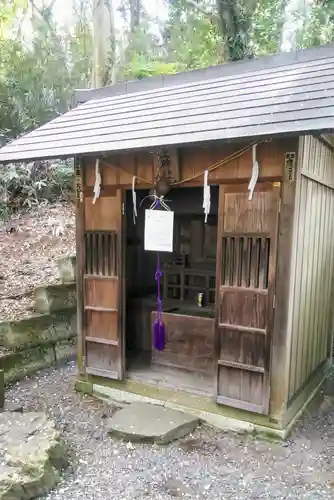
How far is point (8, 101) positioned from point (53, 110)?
1.31m

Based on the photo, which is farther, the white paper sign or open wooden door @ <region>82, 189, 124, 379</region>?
open wooden door @ <region>82, 189, 124, 379</region>

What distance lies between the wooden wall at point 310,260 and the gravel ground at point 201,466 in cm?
57

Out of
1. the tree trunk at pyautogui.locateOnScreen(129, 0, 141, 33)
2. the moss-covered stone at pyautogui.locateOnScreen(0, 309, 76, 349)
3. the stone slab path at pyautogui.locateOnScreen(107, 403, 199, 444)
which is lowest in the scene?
the stone slab path at pyautogui.locateOnScreen(107, 403, 199, 444)

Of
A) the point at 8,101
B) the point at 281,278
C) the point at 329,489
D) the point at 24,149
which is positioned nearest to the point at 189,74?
the point at 24,149

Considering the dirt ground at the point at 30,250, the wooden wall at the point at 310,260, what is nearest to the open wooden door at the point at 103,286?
the dirt ground at the point at 30,250

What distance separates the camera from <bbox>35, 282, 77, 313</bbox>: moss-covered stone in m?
5.59

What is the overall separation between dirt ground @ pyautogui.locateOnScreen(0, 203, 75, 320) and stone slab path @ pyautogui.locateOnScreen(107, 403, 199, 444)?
2.35 meters

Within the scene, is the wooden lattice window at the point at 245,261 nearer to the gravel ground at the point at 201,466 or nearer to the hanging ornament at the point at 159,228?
the hanging ornament at the point at 159,228

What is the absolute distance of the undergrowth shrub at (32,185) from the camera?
8617mm

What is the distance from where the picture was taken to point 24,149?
4.45 m

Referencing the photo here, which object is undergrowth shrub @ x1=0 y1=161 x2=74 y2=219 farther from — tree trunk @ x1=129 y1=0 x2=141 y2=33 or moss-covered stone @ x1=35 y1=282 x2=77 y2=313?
tree trunk @ x1=129 y1=0 x2=141 y2=33

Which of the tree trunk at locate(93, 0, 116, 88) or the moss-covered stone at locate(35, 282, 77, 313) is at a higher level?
the tree trunk at locate(93, 0, 116, 88)

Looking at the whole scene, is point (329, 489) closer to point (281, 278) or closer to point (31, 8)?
point (281, 278)

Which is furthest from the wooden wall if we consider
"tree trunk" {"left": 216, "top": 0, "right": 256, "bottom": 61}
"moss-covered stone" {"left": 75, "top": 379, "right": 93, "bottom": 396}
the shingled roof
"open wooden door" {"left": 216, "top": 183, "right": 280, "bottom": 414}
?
"tree trunk" {"left": 216, "top": 0, "right": 256, "bottom": 61}
